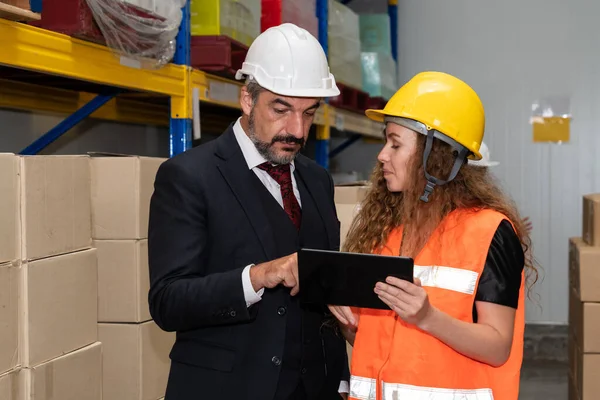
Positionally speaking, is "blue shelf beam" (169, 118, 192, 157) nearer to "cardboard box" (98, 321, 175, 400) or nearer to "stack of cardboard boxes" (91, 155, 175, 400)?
"stack of cardboard boxes" (91, 155, 175, 400)

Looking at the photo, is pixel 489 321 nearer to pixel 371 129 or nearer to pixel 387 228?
pixel 387 228

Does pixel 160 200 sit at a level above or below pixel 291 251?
above

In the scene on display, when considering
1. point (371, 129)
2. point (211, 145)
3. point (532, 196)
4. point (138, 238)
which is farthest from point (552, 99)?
point (211, 145)

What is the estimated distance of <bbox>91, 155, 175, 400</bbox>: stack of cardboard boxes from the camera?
9.93ft

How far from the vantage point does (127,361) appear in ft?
10.0

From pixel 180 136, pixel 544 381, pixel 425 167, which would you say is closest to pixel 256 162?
pixel 425 167

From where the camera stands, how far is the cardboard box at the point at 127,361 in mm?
3049

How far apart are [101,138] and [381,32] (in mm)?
2640

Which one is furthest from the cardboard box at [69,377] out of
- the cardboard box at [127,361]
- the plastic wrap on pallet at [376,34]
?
the plastic wrap on pallet at [376,34]

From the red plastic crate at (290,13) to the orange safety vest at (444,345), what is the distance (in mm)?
2715

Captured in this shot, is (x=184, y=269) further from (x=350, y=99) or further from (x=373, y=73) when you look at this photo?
(x=373, y=73)

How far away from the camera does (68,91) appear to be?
15.4ft

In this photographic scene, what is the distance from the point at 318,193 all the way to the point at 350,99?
376cm

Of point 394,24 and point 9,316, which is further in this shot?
point 394,24
